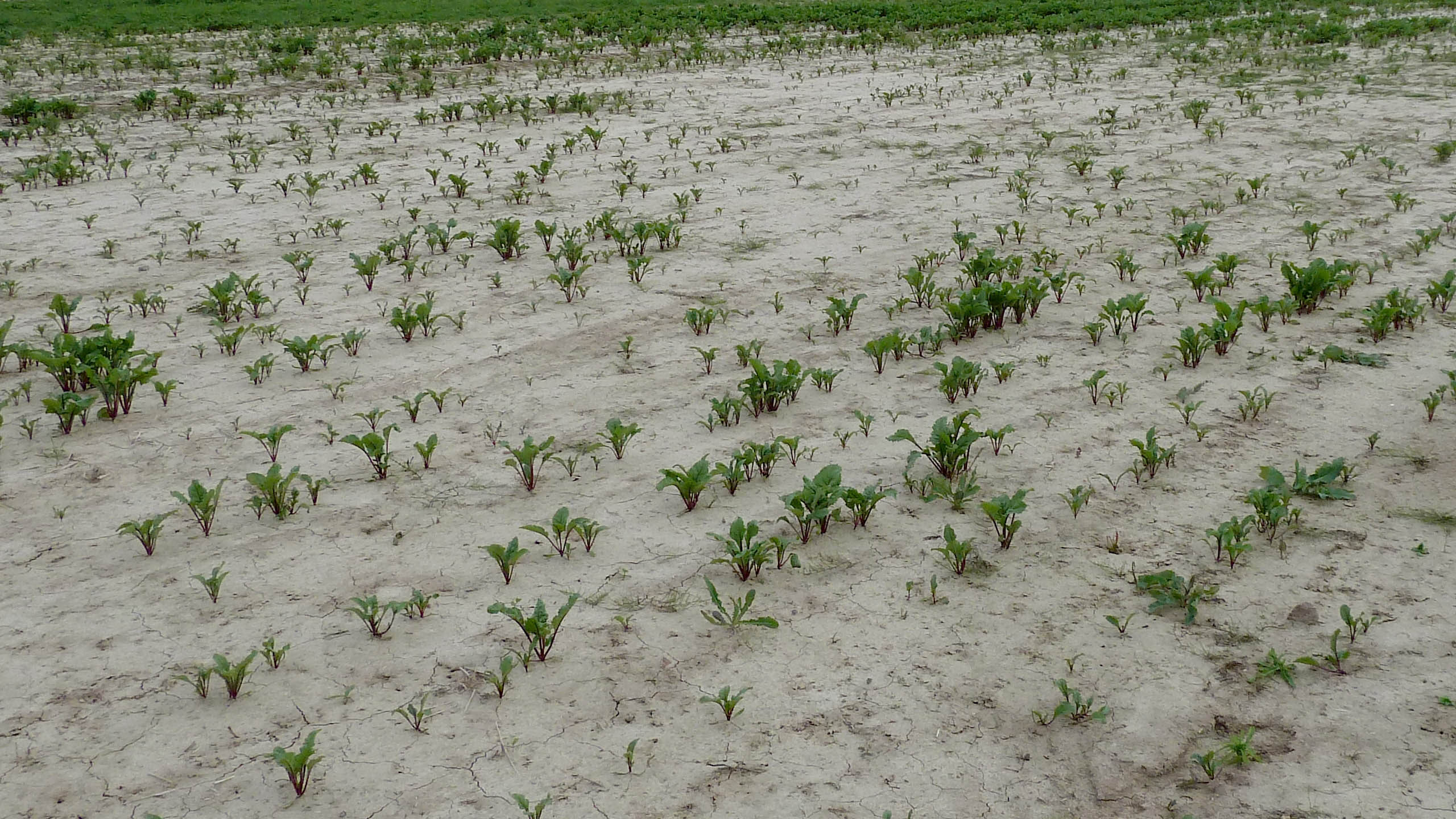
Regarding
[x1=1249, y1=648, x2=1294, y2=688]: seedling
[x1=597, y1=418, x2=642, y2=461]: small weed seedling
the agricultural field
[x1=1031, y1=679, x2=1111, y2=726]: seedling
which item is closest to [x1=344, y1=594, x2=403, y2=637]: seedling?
the agricultural field

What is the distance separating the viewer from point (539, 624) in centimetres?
409

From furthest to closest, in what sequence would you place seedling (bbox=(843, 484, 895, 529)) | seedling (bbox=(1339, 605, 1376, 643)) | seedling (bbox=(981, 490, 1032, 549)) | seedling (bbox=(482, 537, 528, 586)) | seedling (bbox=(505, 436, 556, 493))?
1. seedling (bbox=(505, 436, 556, 493))
2. seedling (bbox=(843, 484, 895, 529))
3. seedling (bbox=(981, 490, 1032, 549))
4. seedling (bbox=(482, 537, 528, 586))
5. seedling (bbox=(1339, 605, 1376, 643))

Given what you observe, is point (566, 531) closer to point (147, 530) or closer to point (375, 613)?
point (375, 613)

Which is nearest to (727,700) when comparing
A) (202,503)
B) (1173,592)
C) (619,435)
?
(1173,592)

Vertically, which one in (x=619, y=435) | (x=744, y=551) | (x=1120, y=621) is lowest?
(x=1120, y=621)

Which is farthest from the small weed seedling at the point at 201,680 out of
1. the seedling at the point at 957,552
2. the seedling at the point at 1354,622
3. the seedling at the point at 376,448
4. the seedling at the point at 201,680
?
the seedling at the point at 1354,622

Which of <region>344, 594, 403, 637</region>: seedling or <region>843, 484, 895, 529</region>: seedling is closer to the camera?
<region>344, 594, 403, 637</region>: seedling

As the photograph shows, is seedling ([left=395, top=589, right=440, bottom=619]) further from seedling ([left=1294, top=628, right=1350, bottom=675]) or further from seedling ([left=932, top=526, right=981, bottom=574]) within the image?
seedling ([left=1294, top=628, right=1350, bottom=675])

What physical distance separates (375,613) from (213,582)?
79 cm

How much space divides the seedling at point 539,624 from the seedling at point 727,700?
27.1 inches

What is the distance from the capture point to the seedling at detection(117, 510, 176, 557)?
4.77 meters

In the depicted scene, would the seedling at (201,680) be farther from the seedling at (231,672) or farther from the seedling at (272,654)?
the seedling at (272,654)

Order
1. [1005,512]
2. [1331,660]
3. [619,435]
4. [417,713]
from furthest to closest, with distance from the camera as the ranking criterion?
[619,435] → [1005,512] → [1331,660] → [417,713]

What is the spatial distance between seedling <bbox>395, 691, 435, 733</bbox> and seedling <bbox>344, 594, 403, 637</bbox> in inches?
Result: 15.8
